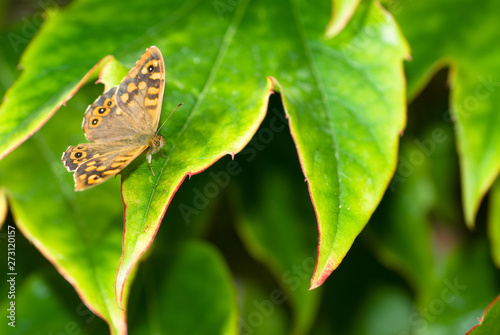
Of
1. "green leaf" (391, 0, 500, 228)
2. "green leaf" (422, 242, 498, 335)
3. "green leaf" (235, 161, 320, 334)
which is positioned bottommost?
"green leaf" (422, 242, 498, 335)

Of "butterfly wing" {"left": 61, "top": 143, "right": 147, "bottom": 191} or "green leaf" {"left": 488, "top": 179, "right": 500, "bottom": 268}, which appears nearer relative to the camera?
"butterfly wing" {"left": 61, "top": 143, "right": 147, "bottom": 191}

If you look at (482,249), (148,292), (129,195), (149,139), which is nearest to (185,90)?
(149,139)

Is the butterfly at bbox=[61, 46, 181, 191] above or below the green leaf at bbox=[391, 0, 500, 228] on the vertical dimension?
above

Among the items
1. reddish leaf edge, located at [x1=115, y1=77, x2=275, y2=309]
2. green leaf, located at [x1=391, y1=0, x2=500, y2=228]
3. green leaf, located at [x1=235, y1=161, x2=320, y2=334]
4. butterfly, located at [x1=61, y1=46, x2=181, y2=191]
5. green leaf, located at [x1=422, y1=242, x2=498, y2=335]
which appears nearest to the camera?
reddish leaf edge, located at [x1=115, y1=77, x2=275, y2=309]

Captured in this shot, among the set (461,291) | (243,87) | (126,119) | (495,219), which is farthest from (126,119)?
(461,291)

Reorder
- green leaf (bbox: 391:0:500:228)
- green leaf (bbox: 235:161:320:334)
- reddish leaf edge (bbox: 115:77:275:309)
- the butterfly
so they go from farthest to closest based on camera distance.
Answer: green leaf (bbox: 235:161:320:334)
green leaf (bbox: 391:0:500:228)
the butterfly
reddish leaf edge (bbox: 115:77:275:309)

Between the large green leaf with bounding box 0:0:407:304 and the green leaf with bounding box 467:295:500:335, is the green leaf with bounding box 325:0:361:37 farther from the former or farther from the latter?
the green leaf with bounding box 467:295:500:335

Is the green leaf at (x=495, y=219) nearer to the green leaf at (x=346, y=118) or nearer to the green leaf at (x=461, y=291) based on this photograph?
the green leaf at (x=461, y=291)

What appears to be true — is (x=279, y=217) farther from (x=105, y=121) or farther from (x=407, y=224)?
(x=105, y=121)

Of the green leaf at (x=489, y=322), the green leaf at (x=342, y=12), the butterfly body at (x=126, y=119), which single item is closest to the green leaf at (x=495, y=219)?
the green leaf at (x=489, y=322)

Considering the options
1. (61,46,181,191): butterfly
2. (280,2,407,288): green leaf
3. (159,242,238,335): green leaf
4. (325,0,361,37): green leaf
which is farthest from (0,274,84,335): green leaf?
(325,0,361,37): green leaf
